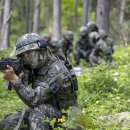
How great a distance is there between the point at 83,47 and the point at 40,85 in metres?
10.9

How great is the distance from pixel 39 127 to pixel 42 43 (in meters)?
1.00

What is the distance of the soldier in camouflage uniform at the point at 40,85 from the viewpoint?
18.5 feet

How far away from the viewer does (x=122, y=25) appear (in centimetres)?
2852

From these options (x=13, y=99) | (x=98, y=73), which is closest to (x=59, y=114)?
(x=13, y=99)

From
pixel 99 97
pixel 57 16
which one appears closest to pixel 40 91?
pixel 99 97

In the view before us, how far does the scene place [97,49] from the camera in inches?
595

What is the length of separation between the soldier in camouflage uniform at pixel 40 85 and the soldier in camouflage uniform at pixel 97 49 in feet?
29.2

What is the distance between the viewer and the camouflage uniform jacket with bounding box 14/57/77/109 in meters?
5.65

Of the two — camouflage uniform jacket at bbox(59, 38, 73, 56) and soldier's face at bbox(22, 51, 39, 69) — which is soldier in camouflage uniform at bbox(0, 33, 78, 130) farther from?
camouflage uniform jacket at bbox(59, 38, 73, 56)

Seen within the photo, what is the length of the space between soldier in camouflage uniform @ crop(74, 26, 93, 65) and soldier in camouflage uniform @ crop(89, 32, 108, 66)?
0.35m

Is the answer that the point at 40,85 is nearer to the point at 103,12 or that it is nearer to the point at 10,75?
the point at 10,75

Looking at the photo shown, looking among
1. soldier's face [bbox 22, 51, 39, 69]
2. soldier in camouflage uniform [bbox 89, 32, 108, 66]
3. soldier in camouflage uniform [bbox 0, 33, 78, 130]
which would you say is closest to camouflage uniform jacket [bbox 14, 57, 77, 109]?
soldier in camouflage uniform [bbox 0, 33, 78, 130]

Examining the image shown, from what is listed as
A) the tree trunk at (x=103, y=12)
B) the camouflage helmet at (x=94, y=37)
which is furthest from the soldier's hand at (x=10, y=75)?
the tree trunk at (x=103, y=12)

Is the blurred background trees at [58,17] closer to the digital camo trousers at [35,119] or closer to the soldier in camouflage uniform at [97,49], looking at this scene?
the soldier in camouflage uniform at [97,49]
